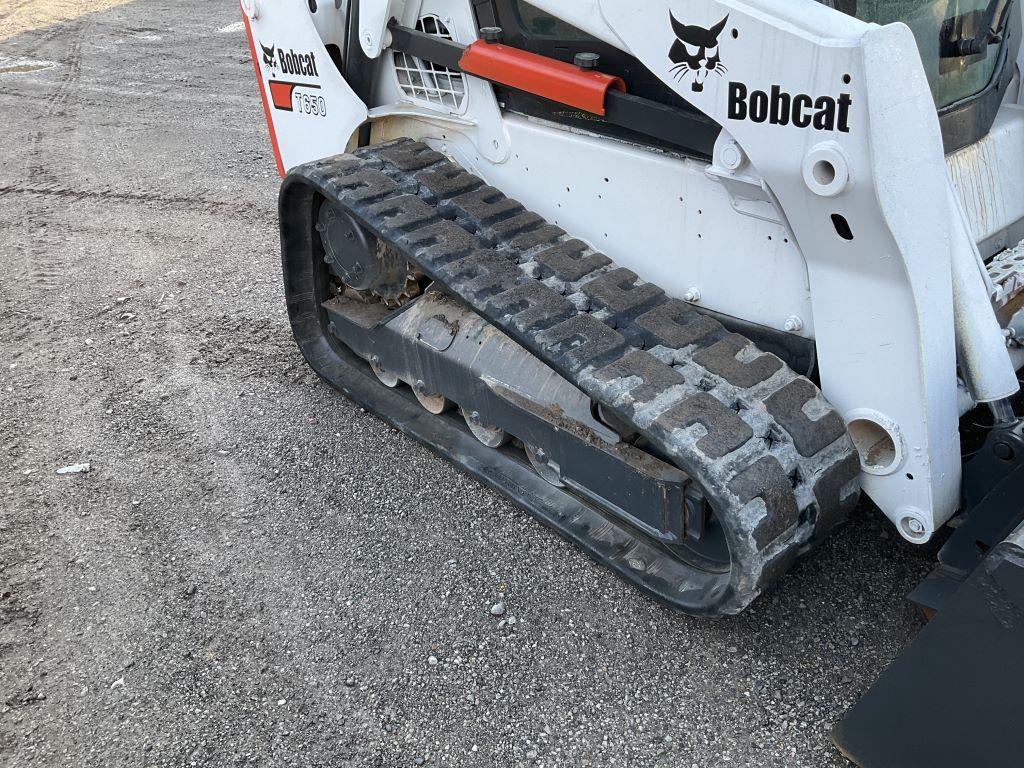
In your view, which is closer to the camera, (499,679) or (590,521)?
(499,679)

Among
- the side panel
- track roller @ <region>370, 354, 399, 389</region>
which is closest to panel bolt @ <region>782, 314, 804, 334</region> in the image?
track roller @ <region>370, 354, 399, 389</region>

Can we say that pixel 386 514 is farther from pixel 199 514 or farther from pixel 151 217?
pixel 151 217

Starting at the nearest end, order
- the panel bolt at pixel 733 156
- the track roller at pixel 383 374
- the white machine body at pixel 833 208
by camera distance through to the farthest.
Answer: the white machine body at pixel 833 208
the panel bolt at pixel 733 156
the track roller at pixel 383 374

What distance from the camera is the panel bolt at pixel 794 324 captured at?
7.32ft

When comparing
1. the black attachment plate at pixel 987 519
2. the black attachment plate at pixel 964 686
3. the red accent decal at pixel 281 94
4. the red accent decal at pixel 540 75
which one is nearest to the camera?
the black attachment plate at pixel 964 686

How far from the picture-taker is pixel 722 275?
2.34 m

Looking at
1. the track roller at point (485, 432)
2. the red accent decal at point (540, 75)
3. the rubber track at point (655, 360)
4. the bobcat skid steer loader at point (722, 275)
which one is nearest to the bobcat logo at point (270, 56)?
the bobcat skid steer loader at point (722, 275)

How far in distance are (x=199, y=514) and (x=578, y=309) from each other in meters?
1.39

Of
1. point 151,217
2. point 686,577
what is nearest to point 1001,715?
point 686,577

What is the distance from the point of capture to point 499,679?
2275 millimetres

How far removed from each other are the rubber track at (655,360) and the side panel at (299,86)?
1.51 feet

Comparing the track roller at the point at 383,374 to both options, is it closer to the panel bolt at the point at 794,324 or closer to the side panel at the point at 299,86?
the side panel at the point at 299,86

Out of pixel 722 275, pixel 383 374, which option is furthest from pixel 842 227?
pixel 383 374

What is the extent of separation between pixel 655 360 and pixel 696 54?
0.68 metres
